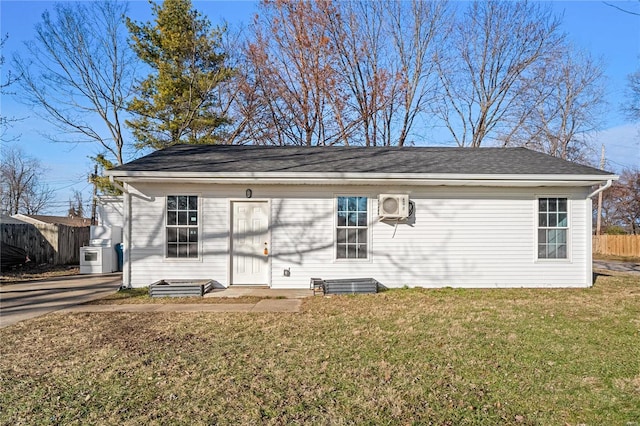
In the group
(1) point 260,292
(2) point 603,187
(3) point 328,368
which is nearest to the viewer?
(3) point 328,368

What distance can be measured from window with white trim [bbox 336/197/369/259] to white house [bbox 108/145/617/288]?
2cm

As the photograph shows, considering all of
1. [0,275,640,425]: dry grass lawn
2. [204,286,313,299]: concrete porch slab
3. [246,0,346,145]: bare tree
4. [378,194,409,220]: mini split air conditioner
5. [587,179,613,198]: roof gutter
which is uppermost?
[246,0,346,145]: bare tree

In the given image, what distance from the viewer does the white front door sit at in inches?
364

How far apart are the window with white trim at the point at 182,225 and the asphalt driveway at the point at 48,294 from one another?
1808 mm

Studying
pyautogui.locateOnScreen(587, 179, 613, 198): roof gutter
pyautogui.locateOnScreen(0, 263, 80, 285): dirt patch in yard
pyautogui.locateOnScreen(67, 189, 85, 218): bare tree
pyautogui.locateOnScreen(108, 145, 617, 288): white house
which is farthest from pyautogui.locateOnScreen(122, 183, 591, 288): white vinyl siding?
pyautogui.locateOnScreen(67, 189, 85, 218): bare tree

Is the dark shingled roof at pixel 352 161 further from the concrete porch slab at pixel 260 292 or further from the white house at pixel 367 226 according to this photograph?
the concrete porch slab at pixel 260 292

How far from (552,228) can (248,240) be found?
7.25 meters

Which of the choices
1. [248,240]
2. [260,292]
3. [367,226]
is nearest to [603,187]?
[367,226]

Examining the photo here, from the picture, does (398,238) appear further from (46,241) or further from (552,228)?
(46,241)

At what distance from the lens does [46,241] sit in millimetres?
15359

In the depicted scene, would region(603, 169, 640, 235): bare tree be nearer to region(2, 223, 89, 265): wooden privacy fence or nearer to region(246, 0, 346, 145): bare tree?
region(246, 0, 346, 145): bare tree

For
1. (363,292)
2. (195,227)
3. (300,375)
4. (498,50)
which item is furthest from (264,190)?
(498,50)

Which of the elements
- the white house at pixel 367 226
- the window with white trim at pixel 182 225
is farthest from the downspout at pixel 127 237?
the window with white trim at pixel 182 225

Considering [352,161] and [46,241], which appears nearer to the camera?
[352,161]
